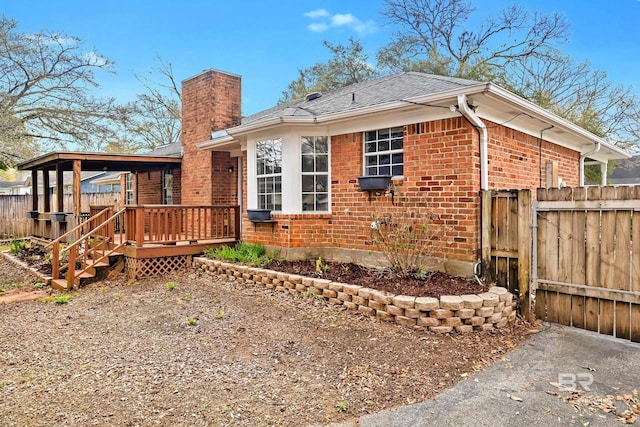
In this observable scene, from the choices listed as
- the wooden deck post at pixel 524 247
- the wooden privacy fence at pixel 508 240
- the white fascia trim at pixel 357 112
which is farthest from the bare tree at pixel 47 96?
the wooden deck post at pixel 524 247

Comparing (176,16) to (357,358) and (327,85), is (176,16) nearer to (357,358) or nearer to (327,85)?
(327,85)

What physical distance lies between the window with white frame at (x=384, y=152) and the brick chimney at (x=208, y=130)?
5.07m

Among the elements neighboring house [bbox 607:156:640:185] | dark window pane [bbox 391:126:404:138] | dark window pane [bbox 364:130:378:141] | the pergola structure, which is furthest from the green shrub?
neighboring house [bbox 607:156:640:185]

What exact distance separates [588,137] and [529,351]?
6.76 meters

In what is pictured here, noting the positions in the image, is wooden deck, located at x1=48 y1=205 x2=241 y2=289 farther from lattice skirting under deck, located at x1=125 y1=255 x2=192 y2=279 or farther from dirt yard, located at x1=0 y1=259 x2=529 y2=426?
dirt yard, located at x1=0 y1=259 x2=529 y2=426

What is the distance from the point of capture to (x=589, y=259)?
493 cm

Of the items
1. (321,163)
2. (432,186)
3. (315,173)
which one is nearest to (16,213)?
(315,173)

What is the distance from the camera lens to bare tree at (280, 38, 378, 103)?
24078 millimetres

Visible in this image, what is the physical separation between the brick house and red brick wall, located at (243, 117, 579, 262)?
2cm

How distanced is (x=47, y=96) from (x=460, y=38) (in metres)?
21.5

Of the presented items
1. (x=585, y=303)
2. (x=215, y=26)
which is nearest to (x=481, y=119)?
(x=585, y=303)

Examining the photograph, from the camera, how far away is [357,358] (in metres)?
4.18

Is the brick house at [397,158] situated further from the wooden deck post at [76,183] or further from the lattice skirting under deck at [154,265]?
the wooden deck post at [76,183]

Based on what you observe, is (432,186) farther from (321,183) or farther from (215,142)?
(215,142)
